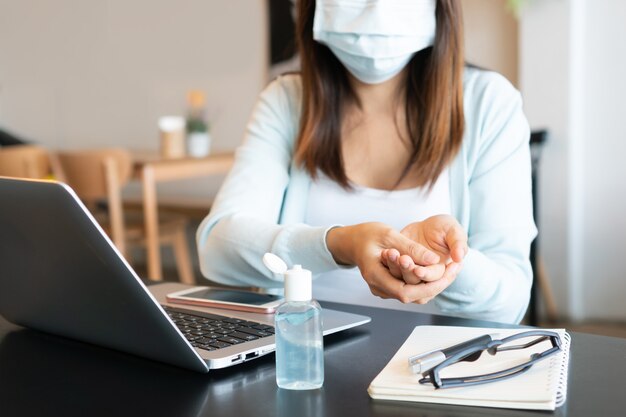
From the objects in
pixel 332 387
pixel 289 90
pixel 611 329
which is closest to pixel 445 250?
pixel 332 387

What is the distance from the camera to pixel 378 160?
1.43 m

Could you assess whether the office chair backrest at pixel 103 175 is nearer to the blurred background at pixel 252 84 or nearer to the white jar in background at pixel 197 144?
the white jar in background at pixel 197 144

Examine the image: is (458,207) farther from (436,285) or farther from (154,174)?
(154,174)

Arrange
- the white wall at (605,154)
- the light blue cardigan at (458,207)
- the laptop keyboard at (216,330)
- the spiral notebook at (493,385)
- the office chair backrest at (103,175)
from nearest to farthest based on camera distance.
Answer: the spiral notebook at (493,385) < the laptop keyboard at (216,330) < the light blue cardigan at (458,207) < the white wall at (605,154) < the office chair backrest at (103,175)

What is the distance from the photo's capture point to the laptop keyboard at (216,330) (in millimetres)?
896

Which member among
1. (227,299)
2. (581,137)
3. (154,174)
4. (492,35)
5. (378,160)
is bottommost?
(154,174)

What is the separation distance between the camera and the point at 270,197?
1412 mm

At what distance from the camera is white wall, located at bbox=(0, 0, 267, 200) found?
4.23 metres

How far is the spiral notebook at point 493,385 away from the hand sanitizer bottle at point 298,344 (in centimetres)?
6

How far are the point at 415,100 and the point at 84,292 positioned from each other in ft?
2.37

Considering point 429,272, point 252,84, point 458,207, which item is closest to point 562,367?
point 429,272

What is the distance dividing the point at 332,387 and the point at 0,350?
415 mm

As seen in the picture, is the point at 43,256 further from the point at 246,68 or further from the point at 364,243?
the point at 246,68

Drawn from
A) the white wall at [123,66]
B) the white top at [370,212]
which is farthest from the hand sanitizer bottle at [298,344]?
the white wall at [123,66]
